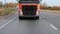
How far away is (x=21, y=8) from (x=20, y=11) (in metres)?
0.47

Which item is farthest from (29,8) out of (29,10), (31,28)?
(31,28)

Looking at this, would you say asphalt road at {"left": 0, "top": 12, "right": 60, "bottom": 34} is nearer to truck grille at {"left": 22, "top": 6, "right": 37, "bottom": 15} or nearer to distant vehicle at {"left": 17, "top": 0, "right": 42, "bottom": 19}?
distant vehicle at {"left": 17, "top": 0, "right": 42, "bottom": 19}

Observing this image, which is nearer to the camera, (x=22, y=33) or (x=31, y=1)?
(x=22, y=33)

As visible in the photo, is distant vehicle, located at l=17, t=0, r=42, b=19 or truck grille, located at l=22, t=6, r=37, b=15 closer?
distant vehicle, located at l=17, t=0, r=42, b=19

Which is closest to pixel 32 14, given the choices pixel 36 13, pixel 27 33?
pixel 36 13

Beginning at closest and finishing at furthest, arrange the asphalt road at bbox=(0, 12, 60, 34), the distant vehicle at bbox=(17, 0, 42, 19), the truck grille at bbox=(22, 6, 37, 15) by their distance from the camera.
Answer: the asphalt road at bbox=(0, 12, 60, 34) → the distant vehicle at bbox=(17, 0, 42, 19) → the truck grille at bbox=(22, 6, 37, 15)

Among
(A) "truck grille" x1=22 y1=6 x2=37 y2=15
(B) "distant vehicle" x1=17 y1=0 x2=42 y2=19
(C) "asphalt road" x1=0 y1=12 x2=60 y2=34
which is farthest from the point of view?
(A) "truck grille" x1=22 y1=6 x2=37 y2=15

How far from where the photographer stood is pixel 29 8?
34562mm

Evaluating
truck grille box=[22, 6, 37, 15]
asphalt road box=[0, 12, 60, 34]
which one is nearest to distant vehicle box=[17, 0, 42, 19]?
truck grille box=[22, 6, 37, 15]

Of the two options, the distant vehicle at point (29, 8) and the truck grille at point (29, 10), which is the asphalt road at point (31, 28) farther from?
the truck grille at point (29, 10)

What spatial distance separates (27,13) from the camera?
113 feet

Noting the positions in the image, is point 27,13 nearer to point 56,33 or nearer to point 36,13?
point 36,13

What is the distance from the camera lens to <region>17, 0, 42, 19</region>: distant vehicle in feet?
112

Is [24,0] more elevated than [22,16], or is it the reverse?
[24,0]
